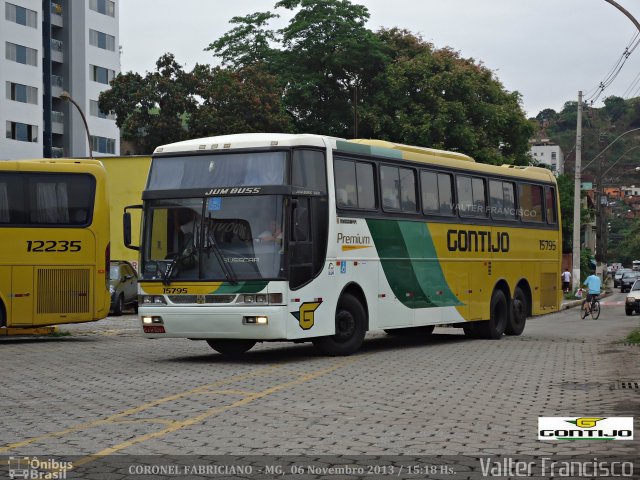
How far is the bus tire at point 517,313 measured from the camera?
25094mm

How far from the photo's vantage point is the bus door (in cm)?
2288

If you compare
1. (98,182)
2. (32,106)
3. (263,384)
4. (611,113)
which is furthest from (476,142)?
(611,113)

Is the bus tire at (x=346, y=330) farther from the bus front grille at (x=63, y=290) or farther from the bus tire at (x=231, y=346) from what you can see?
the bus front grille at (x=63, y=290)

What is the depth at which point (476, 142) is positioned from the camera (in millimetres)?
59344

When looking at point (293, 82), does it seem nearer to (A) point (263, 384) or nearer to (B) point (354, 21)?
(B) point (354, 21)

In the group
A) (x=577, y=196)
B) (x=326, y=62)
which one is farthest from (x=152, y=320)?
(x=326, y=62)

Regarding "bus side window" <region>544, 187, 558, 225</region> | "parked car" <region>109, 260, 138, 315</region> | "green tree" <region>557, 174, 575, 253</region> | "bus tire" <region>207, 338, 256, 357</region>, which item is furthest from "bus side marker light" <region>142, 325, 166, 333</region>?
"green tree" <region>557, 174, 575, 253</region>

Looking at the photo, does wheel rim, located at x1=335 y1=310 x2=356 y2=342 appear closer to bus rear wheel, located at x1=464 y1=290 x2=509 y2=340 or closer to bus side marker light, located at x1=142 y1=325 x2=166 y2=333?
bus side marker light, located at x1=142 y1=325 x2=166 y2=333

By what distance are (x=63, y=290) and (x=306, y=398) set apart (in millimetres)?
12119

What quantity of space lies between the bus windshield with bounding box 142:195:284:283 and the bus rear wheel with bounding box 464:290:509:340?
27.3ft

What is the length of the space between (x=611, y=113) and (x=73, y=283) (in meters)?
162

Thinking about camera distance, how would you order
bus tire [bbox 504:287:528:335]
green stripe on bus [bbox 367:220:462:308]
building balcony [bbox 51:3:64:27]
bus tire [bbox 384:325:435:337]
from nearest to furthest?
green stripe on bus [bbox 367:220:462:308] < bus tire [bbox 384:325:435:337] < bus tire [bbox 504:287:528:335] < building balcony [bbox 51:3:64:27]

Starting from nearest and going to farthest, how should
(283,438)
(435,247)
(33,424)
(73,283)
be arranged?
(283,438) → (33,424) → (435,247) → (73,283)

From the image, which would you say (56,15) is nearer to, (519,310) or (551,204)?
(551,204)
